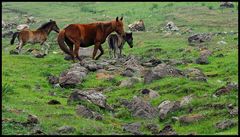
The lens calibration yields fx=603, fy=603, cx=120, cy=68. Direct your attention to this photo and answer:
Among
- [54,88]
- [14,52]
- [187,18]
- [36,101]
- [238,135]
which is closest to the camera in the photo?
[238,135]

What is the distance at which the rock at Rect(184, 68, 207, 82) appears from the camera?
1019 inches

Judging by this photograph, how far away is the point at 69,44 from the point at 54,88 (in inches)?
263

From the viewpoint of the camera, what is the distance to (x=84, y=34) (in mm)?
32562

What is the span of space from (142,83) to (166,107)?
5.07 metres

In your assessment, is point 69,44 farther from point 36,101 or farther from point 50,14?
point 50,14

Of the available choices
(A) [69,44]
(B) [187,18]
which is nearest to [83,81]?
(A) [69,44]

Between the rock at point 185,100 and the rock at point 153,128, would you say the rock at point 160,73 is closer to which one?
the rock at point 185,100

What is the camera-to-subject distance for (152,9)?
6594 centimetres

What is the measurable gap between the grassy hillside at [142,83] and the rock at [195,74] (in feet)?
1.19

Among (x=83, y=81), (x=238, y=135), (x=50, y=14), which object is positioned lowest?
(x=50, y=14)

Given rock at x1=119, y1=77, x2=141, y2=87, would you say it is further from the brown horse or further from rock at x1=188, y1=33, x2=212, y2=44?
rock at x1=188, y1=33, x2=212, y2=44

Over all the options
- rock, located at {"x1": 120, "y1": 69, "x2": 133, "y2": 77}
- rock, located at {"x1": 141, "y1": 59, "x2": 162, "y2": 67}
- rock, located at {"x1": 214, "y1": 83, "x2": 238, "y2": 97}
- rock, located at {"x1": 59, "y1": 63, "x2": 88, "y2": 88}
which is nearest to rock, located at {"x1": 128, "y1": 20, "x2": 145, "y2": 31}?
rock, located at {"x1": 141, "y1": 59, "x2": 162, "y2": 67}

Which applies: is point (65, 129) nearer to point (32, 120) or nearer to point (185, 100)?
point (32, 120)

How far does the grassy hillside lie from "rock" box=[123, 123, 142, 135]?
22 cm
